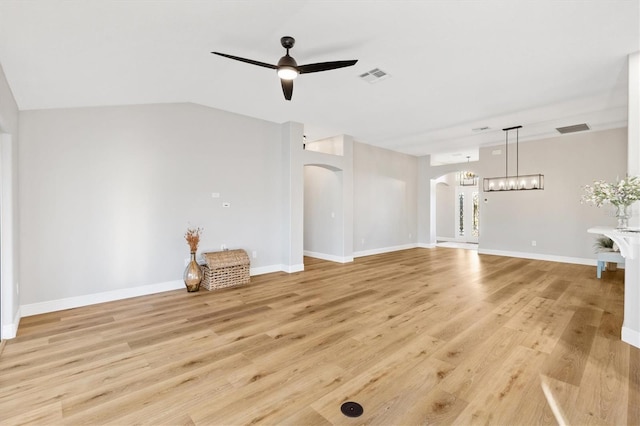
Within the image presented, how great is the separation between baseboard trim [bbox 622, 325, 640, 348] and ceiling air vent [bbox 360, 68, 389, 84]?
3.94 meters

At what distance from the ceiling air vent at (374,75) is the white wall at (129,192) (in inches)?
104

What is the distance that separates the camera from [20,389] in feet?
7.31

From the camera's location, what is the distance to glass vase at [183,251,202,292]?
471 centimetres

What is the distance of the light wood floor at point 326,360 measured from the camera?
198cm

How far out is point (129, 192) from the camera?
444cm

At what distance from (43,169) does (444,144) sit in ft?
28.0

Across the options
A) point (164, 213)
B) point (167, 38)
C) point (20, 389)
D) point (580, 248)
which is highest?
point (167, 38)

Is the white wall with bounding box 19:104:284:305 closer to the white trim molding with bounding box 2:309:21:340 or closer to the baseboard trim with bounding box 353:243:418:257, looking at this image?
the white trim molding with bounding box 2:309:21:340

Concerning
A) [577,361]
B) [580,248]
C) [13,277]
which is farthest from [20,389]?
[580,248]

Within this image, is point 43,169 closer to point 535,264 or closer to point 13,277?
point 13,277

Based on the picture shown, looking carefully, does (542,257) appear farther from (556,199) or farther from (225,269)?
(225,269)

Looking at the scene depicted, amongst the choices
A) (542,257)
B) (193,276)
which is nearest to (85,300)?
(193,276)

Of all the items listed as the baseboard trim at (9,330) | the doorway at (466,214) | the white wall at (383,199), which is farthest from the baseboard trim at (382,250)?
the baseboard trim at (9,330)

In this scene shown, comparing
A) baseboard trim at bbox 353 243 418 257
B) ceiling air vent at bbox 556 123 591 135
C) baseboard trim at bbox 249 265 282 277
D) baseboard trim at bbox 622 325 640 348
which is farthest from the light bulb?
ceiling air vent at bbox 556 123 591 135
